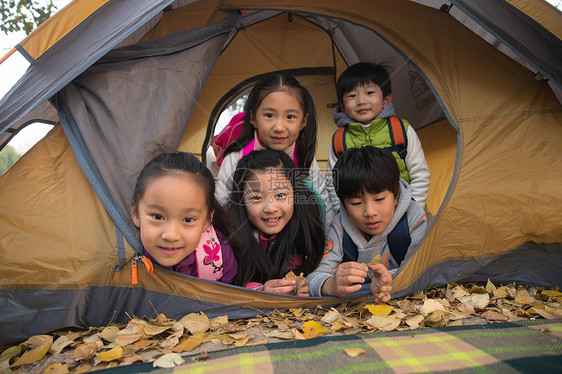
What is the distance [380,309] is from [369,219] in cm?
42

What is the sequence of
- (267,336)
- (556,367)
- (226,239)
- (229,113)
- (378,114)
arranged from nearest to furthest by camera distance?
(556,367) < (267,336) < (226,239) < (378,114) < (229,113)

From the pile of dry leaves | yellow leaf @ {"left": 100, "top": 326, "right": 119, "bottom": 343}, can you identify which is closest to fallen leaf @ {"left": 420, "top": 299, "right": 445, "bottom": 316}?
the pile of dry leaves

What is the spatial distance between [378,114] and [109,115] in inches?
64.2

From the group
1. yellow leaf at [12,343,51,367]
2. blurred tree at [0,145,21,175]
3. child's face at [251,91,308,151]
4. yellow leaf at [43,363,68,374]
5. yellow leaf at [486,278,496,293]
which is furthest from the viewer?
child's face at [251,91,308,151]

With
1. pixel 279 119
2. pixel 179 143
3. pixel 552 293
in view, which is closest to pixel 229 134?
pixel 279 119

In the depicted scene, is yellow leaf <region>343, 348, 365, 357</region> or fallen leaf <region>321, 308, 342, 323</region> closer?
yellow leaf <region>343, 348, 365, 357</region>

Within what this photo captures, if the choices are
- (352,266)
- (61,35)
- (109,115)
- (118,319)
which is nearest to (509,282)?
(352,266)

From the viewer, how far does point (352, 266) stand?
5.06ft

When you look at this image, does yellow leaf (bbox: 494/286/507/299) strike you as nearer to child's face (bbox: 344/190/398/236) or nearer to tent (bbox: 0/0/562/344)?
tent (bbox: 0/0/562/344)

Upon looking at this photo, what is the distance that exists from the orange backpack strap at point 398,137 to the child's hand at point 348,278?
1162 mm

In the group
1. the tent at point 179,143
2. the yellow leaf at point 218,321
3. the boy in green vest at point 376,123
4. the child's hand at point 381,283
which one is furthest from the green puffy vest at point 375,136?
the yellow leaf at point 218,321

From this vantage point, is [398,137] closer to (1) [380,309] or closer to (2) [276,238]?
(2) [276,238]

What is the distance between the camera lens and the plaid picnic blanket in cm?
106

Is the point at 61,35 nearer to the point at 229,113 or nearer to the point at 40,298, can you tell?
the point at 40,298
